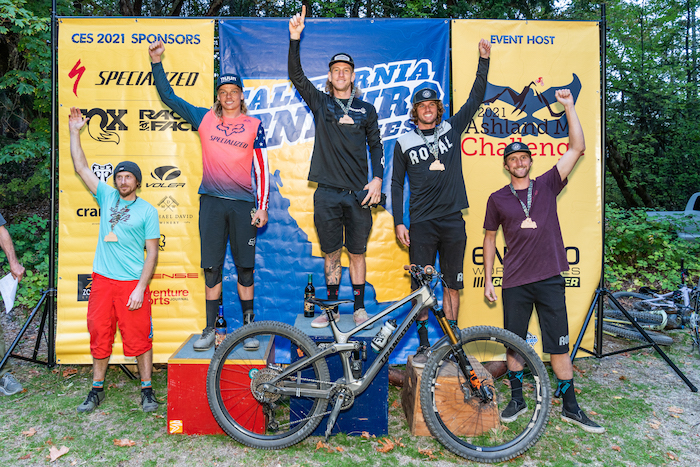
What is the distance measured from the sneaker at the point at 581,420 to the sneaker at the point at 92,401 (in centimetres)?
367

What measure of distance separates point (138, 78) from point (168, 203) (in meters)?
1.24

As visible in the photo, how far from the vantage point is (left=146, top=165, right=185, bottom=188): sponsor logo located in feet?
13.1

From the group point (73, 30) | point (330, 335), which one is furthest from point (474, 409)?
point (73, 30)

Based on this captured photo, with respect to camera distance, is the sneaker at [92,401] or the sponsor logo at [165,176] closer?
the sneaker at [92,401]

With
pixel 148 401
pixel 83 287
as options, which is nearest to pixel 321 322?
A: pixel 148 401

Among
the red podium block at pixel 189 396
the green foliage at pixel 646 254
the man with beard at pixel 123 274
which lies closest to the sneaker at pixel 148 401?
the man with beard at pixel 123 274

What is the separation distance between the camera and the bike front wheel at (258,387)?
2713mm

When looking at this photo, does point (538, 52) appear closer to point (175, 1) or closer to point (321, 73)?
point (321, 73)

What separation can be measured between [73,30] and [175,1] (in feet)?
21.7

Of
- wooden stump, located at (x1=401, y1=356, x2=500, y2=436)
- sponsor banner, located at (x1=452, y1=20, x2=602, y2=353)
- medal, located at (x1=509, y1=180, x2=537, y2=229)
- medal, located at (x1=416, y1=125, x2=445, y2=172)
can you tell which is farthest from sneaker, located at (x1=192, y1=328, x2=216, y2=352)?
medal, located at (x1=509, y1=180, x2=537, y2=229)

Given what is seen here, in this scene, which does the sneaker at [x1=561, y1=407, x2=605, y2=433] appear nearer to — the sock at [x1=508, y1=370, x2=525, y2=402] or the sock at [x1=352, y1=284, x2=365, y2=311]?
the sock at [x1=508, y1=370, x2=525, y2=402]

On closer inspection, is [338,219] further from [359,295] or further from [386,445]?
[386,445]

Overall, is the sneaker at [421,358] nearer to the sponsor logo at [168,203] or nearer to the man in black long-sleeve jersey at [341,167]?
the man in black long-sleeve jersey at [341,167]

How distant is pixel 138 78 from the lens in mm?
3982
